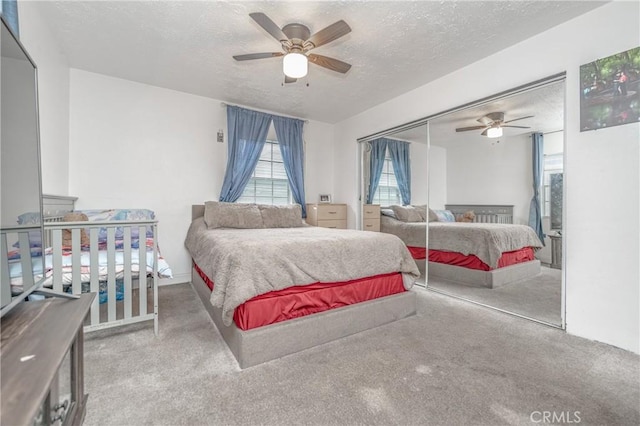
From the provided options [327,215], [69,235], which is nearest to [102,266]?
[69,235]

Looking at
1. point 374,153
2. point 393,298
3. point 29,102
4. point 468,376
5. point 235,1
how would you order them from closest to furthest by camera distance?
1. point 29,102
2. point 468,376
3. point 235,1
4. point 393,298
5. point 374,153

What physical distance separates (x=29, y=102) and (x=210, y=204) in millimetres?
2467

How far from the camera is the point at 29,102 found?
105 cm

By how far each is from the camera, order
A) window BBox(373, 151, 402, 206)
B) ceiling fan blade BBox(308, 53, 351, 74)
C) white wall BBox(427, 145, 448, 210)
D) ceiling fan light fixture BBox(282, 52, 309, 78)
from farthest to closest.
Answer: window BBox(373, 151, 402, 206) → white wall BBox(427, 145, 448, 210) → ceiling fan blade BBox(308, 53, 351, 74) → ceiling fan light fixture BBox(282, 52, 309, 78)

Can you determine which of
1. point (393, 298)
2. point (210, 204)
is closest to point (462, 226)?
point (393, 298)

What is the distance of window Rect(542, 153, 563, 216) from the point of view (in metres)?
2.49

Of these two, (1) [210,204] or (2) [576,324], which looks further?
(1) [210,204]

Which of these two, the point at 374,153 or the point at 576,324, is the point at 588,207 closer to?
the point at 576,324

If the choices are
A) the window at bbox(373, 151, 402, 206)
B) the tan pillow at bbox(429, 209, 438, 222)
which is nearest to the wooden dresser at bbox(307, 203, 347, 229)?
the window at bbox(373, 151, 402, 206)

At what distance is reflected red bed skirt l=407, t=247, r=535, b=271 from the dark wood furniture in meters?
3.60

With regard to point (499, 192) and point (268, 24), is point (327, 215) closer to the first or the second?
point (499, 192)

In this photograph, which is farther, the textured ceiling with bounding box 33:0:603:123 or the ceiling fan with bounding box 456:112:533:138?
the ceiling fan with bounding box 456:112:533:138

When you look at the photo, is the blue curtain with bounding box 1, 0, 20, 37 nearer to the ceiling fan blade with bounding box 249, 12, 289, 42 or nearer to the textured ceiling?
the textured ceiling

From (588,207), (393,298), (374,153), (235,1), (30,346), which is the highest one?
(235,1)
